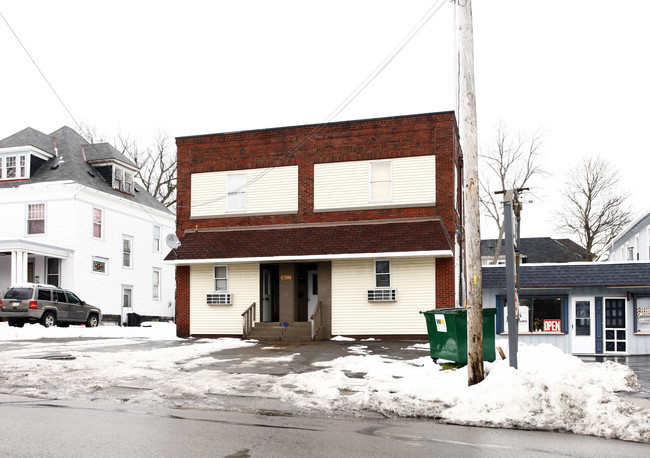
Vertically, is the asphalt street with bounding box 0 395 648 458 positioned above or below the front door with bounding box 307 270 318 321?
below

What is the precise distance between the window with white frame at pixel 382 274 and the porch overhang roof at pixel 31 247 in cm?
1724

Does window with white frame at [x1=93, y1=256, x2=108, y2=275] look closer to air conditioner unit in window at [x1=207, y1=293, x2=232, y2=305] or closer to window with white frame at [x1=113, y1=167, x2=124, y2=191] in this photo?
window with white frame at [x1=113, y1=167, x2=124, y2=191]

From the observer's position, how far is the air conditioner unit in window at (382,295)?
2211 cm

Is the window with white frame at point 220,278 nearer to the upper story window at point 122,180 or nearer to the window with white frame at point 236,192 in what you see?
the window with white frame at point 236,192

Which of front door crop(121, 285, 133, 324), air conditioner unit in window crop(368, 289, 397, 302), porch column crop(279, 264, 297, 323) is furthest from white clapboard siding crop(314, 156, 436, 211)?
front door crop(121, 285, 133, 324)

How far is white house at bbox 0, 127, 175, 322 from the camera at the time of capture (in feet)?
107

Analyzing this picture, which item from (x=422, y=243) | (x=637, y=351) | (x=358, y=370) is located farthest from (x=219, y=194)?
(x=637, y=351)

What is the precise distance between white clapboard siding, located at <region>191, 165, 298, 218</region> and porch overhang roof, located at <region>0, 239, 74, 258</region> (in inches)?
394

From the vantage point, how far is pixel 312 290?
24.3 metres

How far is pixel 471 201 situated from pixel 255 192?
1419cm

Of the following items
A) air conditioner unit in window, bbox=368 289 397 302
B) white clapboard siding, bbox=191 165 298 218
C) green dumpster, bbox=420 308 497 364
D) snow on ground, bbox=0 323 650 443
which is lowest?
snow on ground, bbox=0 323 650 443

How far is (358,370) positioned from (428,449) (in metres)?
6.91

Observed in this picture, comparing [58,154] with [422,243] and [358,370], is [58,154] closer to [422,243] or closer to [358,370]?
[422,243]

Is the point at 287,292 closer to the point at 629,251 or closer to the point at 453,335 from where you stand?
the point at 453,335
